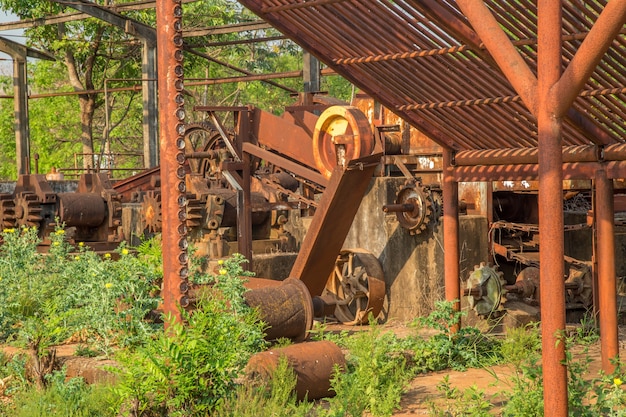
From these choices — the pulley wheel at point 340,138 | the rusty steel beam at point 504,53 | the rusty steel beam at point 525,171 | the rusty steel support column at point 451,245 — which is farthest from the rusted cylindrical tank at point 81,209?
the rusty steel beam at point 504,53

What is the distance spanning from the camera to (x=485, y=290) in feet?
32.9

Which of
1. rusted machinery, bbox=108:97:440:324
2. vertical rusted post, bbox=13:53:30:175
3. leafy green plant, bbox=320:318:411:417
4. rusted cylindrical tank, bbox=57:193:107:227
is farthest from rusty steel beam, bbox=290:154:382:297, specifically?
vertical rusted post, bbox=13:53:30:175

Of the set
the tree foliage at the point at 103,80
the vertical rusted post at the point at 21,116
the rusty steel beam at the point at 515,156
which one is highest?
the tree foliage at the point at 103,80

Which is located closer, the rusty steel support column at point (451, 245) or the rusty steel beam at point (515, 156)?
the rusty steel beam at point (515, 156)

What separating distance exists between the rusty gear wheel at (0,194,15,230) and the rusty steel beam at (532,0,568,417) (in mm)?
11234

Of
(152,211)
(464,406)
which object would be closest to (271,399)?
(464,406)

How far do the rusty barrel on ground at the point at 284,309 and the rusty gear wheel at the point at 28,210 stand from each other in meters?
7.02

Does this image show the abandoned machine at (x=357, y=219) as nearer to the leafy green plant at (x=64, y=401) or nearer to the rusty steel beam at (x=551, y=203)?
the leafy green plant at (x=64, y=401)

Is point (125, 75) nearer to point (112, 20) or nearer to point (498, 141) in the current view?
point (112, 20)

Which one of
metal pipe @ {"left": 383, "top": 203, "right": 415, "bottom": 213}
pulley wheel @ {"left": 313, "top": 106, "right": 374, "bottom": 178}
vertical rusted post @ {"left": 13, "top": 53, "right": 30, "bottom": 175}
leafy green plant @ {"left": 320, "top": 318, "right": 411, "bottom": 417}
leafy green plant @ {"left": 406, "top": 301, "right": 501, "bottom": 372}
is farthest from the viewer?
vertical rusted post @ {"left": 13, "top": 53, "right": 30, "bottom": 175}

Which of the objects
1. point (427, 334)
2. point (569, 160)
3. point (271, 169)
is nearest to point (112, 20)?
point (271, 169)

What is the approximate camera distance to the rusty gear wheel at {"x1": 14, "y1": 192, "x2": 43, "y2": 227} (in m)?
13.9

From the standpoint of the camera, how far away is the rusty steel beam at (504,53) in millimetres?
4637

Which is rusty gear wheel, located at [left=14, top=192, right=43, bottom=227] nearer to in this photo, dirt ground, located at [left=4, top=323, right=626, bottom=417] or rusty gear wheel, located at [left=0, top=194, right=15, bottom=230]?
rusty gear wheel, located at [left=0, top=194, right=15, bottom=230]
